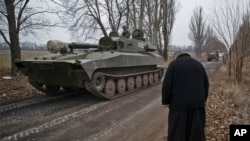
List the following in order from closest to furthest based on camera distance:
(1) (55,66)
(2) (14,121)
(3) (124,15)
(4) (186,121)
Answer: (4) (186,121)
(2) (14,121)
(1) (55,66)
(3) (124,15)

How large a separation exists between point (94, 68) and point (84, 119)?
90.9 inches

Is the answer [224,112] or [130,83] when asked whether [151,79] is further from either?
[224,112]

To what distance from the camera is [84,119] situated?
675 centimetres

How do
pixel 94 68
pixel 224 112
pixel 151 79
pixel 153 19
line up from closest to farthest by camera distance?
pixel 224 112 < pixel 94 68 < pixel 151 79 < pixel 153 19

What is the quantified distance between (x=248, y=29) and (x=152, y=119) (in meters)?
6.22

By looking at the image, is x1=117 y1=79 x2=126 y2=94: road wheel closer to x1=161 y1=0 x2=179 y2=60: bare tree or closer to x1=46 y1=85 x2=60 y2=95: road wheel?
x1=46 y1=85 x2=60 y2=95: road wheel

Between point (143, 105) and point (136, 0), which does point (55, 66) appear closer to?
point (143, 105)

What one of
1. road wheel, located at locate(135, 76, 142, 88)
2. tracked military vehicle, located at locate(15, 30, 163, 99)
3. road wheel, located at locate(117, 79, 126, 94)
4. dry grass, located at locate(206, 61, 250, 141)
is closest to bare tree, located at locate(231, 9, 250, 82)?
dry grass, located at locate(206, 61, 250, 141)

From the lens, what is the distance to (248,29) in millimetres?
10867

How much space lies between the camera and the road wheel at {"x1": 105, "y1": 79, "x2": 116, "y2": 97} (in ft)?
31.2

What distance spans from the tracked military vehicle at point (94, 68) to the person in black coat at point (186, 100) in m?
4.51

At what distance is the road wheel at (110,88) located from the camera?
952 centimetres

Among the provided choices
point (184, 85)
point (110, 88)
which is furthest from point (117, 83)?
point (184, 85)

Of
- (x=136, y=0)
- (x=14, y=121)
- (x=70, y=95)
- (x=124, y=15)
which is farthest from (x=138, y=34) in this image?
(x=136, y=0)
